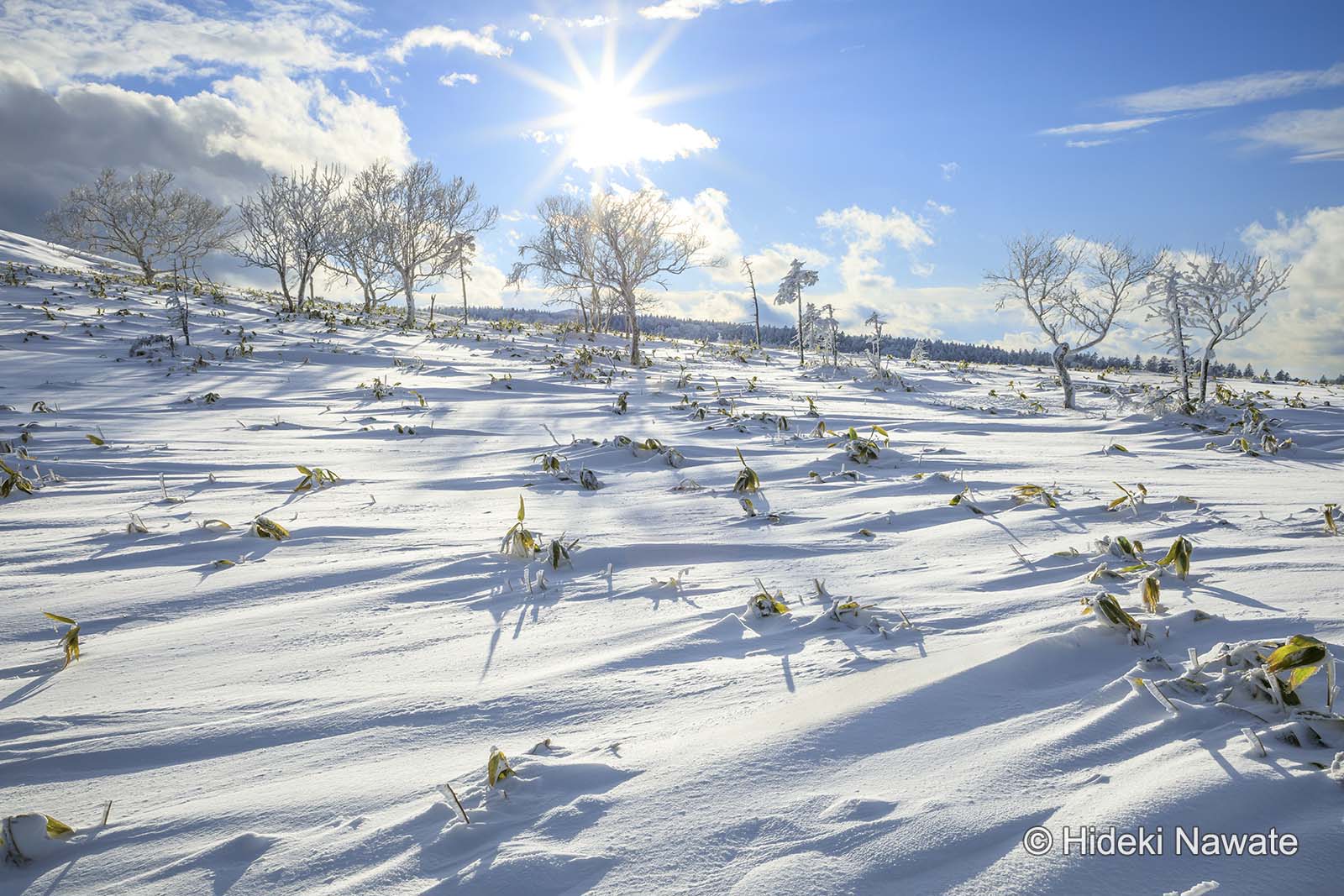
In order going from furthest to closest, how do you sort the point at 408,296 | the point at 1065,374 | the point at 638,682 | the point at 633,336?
the point at 408,296
the point at 633,336
the point at 1065,374
the point at 638,682

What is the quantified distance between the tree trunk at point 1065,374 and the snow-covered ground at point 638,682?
7672 millimetres

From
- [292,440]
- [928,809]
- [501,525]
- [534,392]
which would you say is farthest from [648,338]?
[928,809]

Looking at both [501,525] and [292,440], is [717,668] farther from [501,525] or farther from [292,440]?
[292,440]

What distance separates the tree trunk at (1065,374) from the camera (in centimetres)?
1166

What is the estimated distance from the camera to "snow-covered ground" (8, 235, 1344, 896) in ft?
3.59

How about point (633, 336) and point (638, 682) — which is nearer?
point (638, 682)

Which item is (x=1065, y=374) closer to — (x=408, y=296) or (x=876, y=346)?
(x=876, y=346)

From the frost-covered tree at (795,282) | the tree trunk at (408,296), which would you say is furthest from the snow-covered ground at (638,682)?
the frost-covered tree at (795,282)

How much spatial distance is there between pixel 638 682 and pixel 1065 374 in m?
13.0

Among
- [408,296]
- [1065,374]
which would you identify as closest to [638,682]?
[1065,374]

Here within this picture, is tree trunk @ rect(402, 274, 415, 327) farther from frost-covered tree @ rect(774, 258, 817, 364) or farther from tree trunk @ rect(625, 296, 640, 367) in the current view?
frost-covered tree @ rect(774, 258, 817, 364)

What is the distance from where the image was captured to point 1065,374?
12.0 m

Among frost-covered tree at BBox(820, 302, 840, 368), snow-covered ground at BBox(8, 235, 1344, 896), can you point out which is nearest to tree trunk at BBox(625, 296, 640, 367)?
frost-covered tree at BBox(820, 302, 840, 368)

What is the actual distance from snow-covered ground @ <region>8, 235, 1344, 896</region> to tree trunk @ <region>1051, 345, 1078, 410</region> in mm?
7672
